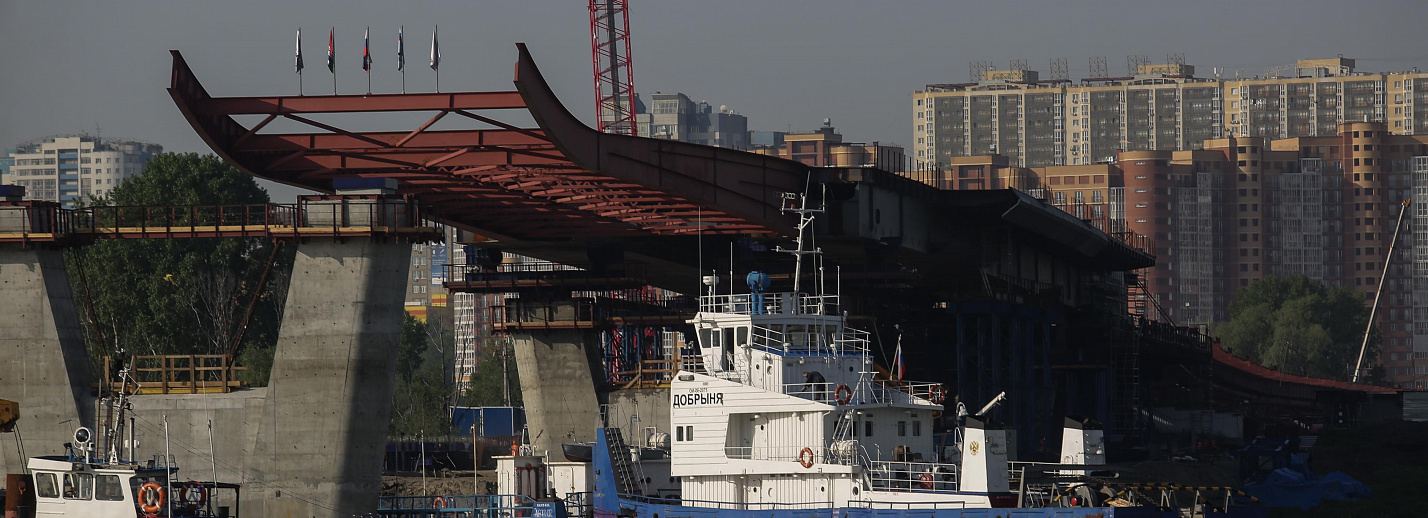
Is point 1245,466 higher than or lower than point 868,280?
lower

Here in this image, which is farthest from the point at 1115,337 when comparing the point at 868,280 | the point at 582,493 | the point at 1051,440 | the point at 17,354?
the point at 17,354

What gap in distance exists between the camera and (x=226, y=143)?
57406 mm

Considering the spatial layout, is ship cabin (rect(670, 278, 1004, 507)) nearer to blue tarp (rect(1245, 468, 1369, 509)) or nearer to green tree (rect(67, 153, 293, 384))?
blue tarp (rect(1245, 468, 1369, 509))

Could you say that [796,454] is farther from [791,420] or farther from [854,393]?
[854,393]

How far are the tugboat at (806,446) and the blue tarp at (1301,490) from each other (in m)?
19.2

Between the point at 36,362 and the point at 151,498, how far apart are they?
16.4m

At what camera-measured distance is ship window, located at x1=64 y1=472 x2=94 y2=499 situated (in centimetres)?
4097

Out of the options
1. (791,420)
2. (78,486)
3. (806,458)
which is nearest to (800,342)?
(791,420)

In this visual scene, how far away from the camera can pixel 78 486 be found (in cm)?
4103

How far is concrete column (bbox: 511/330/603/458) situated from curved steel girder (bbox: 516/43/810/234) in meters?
20.6

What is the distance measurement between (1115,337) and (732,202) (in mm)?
49647

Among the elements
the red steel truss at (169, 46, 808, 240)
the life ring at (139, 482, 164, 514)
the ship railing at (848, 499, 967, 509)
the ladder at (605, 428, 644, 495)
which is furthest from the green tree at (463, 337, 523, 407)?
the life ring at (139, 482, 164, 514)

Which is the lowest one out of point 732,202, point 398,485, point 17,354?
point 398,485

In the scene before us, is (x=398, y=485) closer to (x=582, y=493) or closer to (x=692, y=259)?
(x=692, y=259)
